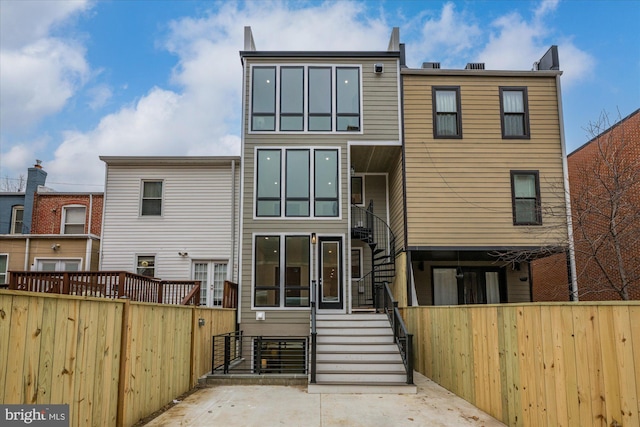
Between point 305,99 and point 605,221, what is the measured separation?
7.97 metres

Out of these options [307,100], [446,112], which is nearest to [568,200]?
[446,112]

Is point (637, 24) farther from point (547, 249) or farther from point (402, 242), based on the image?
point (402, 242)

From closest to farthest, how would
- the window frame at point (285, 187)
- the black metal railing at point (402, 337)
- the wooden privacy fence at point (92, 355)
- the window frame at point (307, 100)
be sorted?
the wooden privacy fence at point (92, 355) → the black metal railing at point (402, 337) → the window frame at point (285, 187) → the window frame at point (307, 100)

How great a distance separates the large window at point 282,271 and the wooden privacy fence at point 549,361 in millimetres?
4829

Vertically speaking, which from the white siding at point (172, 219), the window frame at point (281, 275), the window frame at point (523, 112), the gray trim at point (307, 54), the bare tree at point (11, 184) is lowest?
the window frame at point (281, 275)

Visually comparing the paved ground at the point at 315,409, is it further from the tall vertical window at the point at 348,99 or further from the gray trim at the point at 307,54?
the gray trim at the point at 307,54

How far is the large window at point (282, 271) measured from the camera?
37.5ft

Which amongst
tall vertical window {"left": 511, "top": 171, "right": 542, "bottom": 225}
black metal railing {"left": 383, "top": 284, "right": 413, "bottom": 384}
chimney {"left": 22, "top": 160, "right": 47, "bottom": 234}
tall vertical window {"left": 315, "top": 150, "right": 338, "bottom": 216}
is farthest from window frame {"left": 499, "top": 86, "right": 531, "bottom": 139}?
chimney {"left": 22, "top": 160, "right": 47, "bottom": 234}

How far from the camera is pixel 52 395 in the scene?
139 inches

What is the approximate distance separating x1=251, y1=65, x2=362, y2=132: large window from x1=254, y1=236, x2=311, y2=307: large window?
10.2ft

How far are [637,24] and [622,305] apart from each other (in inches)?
544

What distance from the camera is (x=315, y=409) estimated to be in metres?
6.27

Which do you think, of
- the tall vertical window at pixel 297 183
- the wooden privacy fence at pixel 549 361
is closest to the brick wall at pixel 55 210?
the tall vertical window at pixel 297 183

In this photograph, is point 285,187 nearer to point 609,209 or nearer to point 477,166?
point 477,166
